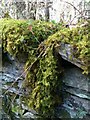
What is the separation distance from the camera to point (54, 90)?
1614 mm

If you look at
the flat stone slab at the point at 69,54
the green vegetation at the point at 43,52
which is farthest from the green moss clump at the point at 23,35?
the flat stone slab at the point at 69,54

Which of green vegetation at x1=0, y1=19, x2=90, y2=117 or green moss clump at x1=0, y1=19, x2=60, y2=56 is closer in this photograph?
green vegetation at x1=0, y1=19, x2=90, y2=117

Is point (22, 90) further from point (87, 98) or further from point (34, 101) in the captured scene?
point (87, 98)

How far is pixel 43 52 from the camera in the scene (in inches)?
63.9

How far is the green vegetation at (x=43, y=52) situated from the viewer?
1506 millimetres

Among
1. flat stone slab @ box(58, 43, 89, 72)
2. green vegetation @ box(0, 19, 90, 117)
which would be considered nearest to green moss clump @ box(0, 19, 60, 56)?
green vegetation @ box(0, 19, 90, 117)

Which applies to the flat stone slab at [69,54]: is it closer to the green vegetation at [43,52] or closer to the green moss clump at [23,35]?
the green vegetation at [43,52]

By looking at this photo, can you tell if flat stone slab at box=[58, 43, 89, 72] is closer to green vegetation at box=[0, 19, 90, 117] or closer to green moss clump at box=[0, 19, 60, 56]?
green vegetation at box=[0, 19, 90, 117]

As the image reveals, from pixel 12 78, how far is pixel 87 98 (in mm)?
616

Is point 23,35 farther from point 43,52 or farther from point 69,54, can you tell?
point 69,54

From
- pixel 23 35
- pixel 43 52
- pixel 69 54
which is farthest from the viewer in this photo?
pixel 23 35

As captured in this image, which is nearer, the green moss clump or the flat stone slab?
the flat stone slab

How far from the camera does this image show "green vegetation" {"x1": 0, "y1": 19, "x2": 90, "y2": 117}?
1506 mm

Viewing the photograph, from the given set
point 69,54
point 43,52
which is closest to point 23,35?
point 43,52
